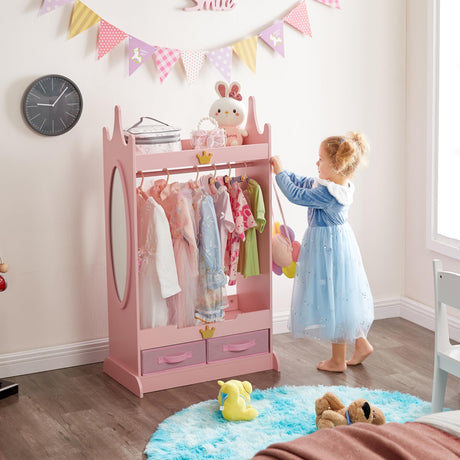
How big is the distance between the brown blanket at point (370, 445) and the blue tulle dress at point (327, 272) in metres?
1.55

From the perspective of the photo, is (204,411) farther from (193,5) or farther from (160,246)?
(193,5)

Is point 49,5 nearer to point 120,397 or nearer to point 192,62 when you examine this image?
point 192,62

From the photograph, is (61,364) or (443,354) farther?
(61,364)

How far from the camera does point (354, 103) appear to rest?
4512 mm

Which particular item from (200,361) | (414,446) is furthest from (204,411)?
(414,446)

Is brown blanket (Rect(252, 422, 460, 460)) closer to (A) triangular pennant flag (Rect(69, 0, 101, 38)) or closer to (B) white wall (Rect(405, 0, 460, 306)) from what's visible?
(B) white wall (Rect(405, 0, 460, 306))

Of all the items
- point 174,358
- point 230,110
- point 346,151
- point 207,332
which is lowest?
point 174,358

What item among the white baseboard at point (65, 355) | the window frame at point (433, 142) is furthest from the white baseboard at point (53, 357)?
the window frame at point (433, 142)

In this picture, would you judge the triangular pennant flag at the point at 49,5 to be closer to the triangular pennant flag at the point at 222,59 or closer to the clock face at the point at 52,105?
the clock face at the point at 52,105

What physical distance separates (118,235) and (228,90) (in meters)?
0.84

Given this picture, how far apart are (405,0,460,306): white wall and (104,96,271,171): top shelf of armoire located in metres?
1.12

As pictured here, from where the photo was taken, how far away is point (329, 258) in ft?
12.3

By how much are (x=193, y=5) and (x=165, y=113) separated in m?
0.54

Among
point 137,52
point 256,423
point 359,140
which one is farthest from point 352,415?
point 137,52
